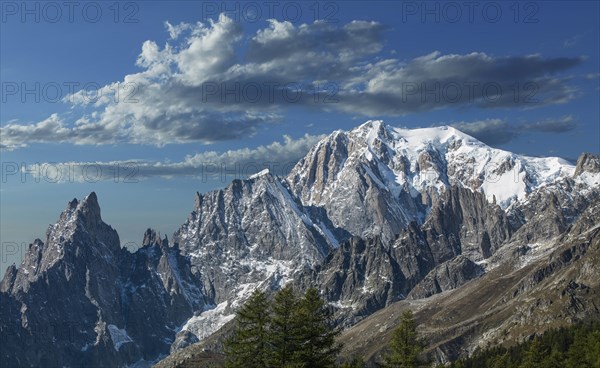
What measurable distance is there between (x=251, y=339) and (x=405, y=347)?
66.8ft

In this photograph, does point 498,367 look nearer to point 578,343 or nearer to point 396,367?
point 578,343

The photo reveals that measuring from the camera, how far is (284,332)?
72500 mm

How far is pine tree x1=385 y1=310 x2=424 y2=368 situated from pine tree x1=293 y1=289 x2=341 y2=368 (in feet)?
44.2

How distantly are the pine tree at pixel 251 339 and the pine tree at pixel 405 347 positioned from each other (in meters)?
17.4

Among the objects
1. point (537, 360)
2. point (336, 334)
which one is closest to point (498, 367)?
point (537, 360)

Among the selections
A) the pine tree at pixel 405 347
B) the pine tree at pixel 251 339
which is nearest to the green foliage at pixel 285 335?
the pine tree at pixel 251 339

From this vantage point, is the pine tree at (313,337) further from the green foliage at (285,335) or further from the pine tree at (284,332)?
the pine tree at (284,332)

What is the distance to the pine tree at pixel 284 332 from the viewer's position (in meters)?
71.7

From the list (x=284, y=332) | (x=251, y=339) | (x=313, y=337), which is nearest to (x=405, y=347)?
(x=313, y=337)

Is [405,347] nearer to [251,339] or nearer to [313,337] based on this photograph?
[313,337]

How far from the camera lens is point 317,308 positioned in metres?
73.2

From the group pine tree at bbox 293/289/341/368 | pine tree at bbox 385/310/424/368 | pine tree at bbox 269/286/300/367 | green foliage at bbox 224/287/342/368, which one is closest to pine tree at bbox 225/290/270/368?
green foliage at bbox 224/287/342/368

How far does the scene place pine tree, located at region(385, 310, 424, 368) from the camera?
84.8 metres

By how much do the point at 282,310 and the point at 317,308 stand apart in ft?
11.1
